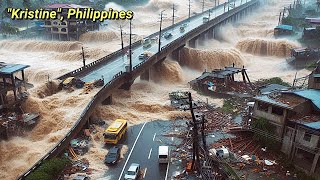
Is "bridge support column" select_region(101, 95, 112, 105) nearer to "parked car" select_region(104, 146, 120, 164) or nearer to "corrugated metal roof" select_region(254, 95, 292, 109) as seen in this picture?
"parked car" select_region(104, 146, 120, 164)

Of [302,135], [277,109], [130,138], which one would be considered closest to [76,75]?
[130,138]

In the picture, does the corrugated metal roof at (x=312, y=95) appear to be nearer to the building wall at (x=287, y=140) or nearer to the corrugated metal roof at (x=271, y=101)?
the corrugated metal roof at (x=271, y=101)

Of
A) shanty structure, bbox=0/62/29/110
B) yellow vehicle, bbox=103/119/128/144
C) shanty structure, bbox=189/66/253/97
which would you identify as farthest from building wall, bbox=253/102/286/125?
shanty structure, bbox=0/62/29/110

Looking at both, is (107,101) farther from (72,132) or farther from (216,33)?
(216,33)

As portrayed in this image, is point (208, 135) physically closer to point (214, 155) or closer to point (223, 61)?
point (214, 155)

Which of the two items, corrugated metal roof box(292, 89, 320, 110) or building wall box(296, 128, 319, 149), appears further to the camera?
corrugated metal roof box(292, 89, 320, 110)

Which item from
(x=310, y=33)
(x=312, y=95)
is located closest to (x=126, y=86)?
(x=312, y=95)
